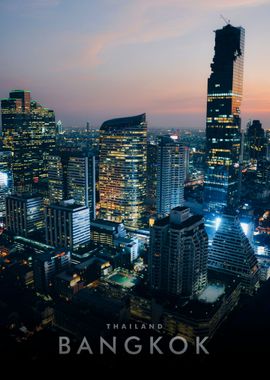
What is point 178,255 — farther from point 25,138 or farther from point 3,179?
point 25,138

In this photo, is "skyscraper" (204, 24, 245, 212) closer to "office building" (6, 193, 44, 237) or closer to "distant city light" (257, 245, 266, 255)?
"distant city light" (257, 245, 266, 255)

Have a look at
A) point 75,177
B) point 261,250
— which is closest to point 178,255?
point 261,250

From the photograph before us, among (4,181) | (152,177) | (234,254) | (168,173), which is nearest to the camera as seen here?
(234,254)

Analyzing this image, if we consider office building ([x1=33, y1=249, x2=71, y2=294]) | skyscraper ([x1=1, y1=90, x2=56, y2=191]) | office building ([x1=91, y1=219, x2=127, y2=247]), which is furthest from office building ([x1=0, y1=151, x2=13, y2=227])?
office building ([x1=33, y1=249, x2=71, y2=294])

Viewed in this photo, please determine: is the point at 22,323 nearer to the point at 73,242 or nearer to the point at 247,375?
the point at 73,242

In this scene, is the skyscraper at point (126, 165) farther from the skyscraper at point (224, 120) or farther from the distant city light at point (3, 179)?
the distant city light at point (3, 179)

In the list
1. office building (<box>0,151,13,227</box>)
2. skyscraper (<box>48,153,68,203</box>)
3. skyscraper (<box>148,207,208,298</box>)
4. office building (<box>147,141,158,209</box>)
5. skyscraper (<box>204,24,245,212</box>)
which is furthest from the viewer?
office building (<box>147,141,158,209</box>)
